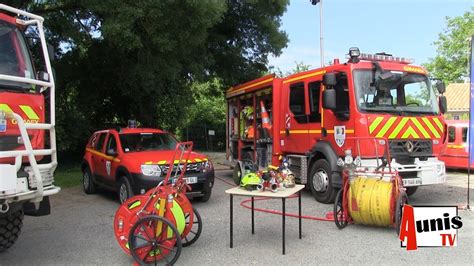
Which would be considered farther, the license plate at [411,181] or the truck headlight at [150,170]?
the truck headlight at [150,170]

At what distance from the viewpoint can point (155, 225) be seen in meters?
5.29

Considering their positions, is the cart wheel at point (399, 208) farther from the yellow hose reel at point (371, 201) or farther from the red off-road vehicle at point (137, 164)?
the red off-road vehicle at point (137, 164)

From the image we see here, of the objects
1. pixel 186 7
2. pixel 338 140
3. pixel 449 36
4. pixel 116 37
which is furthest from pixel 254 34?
pixel 449 36

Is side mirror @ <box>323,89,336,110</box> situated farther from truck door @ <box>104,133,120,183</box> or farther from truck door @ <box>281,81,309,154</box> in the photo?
truck door @ <box>104,133,120,183</box>

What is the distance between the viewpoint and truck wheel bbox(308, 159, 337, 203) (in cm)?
906

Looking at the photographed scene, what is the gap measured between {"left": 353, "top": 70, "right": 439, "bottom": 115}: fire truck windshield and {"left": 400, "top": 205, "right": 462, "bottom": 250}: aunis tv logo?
3.08 metres

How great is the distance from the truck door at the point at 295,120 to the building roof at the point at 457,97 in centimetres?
2726

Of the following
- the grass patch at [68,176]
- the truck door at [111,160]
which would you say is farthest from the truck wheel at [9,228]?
the grass patch at [68,176]

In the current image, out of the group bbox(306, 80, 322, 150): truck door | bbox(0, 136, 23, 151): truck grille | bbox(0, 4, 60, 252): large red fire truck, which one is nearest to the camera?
bbox(0, 4, 60, 252): large red fire truck

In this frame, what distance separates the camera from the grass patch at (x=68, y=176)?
44.0ft

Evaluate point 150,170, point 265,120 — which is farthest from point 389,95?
point 150,170

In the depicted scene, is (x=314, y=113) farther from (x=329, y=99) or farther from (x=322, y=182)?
(x=322, y=182)

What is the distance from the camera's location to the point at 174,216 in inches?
217

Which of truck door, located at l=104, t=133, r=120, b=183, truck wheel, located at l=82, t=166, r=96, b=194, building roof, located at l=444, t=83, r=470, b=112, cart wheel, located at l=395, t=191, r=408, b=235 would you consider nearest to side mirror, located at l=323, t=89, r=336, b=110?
cart wheel, located at l=395, t=191, r=408, b=235
